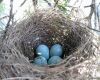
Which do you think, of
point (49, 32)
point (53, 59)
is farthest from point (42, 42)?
point (53, 59)

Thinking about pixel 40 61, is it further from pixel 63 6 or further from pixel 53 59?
pixel 63 6

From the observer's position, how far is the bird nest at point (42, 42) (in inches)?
37.5

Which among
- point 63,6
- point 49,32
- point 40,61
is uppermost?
point 63,6

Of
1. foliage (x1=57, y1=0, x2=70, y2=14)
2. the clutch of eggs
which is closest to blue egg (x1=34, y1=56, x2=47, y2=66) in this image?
the clutch of eggs

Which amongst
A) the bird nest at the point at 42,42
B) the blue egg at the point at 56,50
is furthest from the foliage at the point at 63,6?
the blue egg at the point at 56,50

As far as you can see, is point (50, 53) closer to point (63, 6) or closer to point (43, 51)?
point (43, 51)

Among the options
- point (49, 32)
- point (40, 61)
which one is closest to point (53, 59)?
point (40, 61)

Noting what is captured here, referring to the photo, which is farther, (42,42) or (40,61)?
(42,42)

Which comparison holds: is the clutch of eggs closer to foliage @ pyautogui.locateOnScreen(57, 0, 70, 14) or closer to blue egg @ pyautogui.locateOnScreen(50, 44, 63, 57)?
blue egg @ pyautogui.locateOnScreen(50, 44, 63, 57)

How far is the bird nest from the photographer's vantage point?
95 cm

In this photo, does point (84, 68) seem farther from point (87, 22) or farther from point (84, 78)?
point (87, 22)

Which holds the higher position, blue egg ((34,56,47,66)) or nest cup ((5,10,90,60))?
nest cup ((5,10,90,60))

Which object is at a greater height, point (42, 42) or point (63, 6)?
point (63, 6)

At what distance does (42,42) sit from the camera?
138 centimetres
